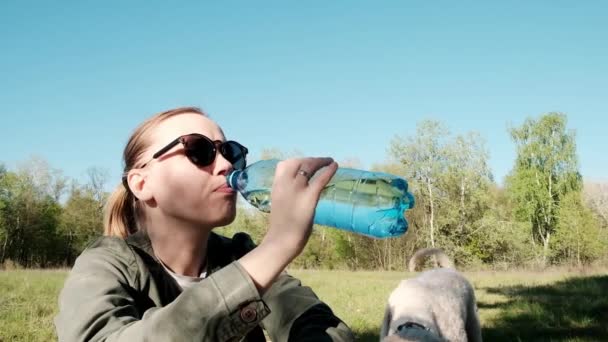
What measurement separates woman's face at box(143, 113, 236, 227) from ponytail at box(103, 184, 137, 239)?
1.09 ft

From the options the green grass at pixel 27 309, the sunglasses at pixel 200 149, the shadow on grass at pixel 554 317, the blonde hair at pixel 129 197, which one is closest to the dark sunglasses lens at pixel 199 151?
the sunglasses at pixel 200 149

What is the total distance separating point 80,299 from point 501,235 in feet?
131

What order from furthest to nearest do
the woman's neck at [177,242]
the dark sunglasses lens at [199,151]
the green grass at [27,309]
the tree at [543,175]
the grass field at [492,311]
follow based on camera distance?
the tree at [543,175] < the grass field at [492,311] < the green grass at [27,309] < the woman's neck at [177,242] < the dark sunglasses lens at [199,151]

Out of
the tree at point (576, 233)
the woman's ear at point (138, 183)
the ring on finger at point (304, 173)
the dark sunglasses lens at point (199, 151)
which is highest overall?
the dark sunglasses lens at point (199, 151)

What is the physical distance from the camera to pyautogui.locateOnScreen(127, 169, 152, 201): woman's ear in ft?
6.20

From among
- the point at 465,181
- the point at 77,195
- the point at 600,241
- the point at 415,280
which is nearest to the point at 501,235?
the point at 465,181

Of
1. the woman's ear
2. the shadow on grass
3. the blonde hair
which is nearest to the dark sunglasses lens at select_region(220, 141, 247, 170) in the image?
the blonde hair

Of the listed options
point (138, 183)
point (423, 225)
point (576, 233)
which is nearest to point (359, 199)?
point (138, 183)

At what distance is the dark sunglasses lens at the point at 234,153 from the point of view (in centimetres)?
182

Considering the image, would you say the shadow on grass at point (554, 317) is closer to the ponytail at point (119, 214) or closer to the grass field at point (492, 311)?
the grass field at point (492, 311)

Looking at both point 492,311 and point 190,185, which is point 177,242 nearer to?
point 190,185

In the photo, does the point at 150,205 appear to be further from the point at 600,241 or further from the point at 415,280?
the point at 600,241

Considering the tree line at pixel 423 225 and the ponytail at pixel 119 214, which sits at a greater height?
the ponytail at pixel 119 214

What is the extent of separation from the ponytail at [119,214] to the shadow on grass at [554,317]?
533cm
